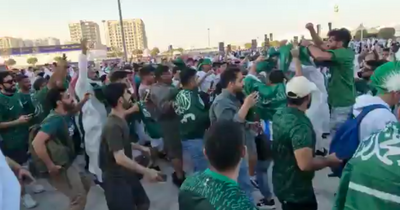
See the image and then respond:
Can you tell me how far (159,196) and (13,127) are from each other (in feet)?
7.51

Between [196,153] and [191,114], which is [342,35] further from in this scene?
[196,153]

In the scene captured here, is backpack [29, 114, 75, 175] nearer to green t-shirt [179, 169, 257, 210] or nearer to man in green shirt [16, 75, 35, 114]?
man in green shirt [16, 75, 35, 114]

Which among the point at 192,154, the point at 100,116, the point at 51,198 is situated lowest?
the point at 51,198

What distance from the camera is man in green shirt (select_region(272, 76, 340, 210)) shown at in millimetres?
2666

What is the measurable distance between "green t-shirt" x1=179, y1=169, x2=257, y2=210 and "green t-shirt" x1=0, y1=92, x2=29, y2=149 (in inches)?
166

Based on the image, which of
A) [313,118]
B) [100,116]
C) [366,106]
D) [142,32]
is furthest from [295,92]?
[142,32]

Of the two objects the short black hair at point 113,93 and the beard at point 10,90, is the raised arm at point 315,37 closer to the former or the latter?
the short black hair at point 113,93

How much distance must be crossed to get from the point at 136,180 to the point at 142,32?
406 ft

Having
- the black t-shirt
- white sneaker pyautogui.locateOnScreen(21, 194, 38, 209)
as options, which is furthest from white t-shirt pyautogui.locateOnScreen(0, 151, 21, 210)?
white sneaker pyautogui.locateOnScreen(21, 194, 38, 209)

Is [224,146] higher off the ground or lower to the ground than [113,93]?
lower

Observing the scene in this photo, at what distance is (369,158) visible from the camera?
1531 mm

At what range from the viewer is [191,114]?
180 inches

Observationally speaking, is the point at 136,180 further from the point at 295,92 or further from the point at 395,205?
the point at 395,205

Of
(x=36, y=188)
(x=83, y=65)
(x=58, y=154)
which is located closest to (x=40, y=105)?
(x=83, y=65)
